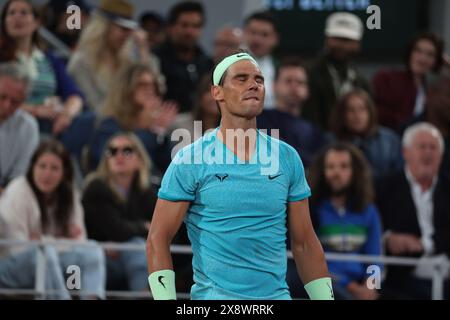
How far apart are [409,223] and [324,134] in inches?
37.8

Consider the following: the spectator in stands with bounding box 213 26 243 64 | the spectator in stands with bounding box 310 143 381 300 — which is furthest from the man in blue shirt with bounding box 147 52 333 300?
the spectator in stands with bounding box 213 26 243 64

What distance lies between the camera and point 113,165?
8883mm

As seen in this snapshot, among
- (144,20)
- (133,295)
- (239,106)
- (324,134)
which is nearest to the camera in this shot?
(239,106)

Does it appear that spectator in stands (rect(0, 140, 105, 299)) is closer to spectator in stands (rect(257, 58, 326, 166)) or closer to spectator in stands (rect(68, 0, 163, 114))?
spectator in stands (rect(68, 0, 163, 114))

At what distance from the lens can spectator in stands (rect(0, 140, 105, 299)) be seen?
8.20 m

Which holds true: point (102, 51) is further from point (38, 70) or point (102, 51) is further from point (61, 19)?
point (61, 19)

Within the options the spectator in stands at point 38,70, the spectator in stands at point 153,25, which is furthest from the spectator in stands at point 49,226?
the spectator in stands at point 153,25

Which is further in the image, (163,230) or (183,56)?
(183,56)

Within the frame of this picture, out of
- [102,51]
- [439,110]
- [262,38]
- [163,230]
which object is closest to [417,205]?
[439,110]

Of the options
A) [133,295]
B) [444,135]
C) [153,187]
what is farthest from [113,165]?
[444,135]

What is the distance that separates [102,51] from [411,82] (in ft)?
8.57

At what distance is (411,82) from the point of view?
35.6ft

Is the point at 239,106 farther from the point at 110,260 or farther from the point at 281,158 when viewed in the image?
the point at 110,260
